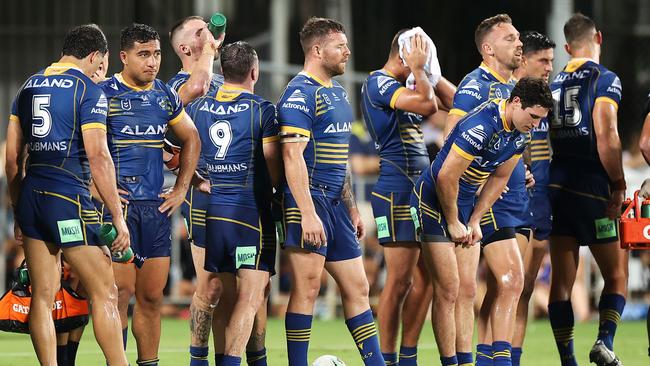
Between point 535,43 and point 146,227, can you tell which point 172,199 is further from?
point 535,43

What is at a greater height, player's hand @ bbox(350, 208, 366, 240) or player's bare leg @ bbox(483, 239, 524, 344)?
player's hand @ bbox(350, 208, 366, 240)

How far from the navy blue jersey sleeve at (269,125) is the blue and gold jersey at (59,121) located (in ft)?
3.65

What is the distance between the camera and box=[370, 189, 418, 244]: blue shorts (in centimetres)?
969

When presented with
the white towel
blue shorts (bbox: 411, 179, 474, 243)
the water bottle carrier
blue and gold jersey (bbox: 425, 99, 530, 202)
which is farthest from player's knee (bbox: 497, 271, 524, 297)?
the white towel

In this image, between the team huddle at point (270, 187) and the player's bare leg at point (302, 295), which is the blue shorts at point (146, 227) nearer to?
the team huddle at point (270, 187)

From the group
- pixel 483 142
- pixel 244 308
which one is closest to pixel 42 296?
pixel 244 308

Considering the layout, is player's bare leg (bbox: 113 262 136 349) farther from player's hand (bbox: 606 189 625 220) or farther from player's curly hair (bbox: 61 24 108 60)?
player's hand (bbox: 606 189 625 220)

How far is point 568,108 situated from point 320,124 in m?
2.63

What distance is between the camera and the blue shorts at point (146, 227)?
9.05 m

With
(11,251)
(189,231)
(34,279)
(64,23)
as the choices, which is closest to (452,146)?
(189,231)

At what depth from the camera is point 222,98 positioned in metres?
8.91

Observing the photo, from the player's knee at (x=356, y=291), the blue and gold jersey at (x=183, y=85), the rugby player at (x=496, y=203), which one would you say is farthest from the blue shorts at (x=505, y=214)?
the blue and gold jersey at (x=183, y=85)

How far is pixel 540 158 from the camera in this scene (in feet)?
34.7

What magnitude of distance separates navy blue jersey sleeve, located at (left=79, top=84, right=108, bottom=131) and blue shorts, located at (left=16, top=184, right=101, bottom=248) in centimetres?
49
